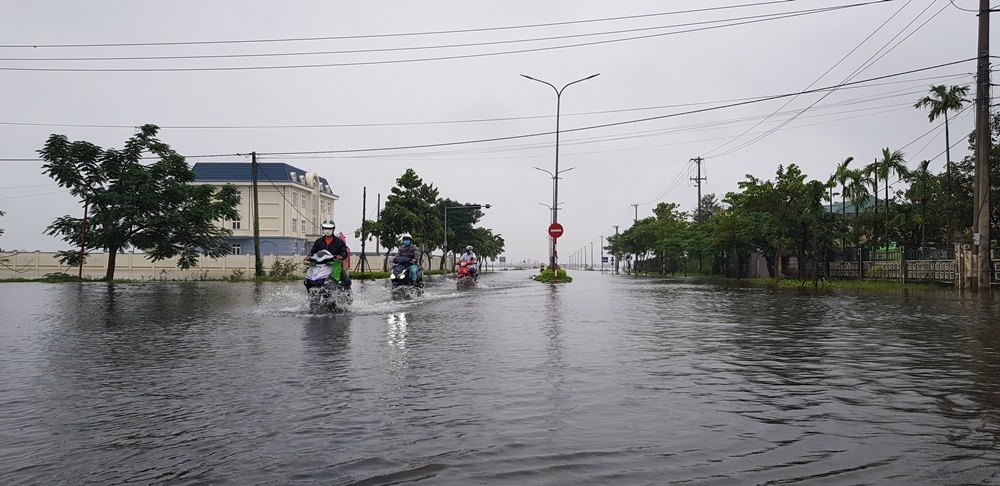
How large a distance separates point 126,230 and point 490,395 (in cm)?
3578

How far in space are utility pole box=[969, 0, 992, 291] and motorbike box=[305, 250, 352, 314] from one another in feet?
73.7

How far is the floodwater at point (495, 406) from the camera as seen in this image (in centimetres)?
411

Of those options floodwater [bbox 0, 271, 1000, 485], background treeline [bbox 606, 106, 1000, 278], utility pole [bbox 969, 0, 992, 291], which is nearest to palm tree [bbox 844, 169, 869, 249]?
background treeline [bbox 606, 106, 1000, 278]

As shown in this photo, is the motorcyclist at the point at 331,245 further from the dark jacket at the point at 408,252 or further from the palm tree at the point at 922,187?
the palm tree at the point at 922,187

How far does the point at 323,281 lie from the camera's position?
15758 mm

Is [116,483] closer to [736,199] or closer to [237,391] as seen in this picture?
[237,391]

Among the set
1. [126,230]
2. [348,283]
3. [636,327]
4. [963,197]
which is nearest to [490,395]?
[636,327]

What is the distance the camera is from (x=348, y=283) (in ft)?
54.8

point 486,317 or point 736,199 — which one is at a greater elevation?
point 736,199

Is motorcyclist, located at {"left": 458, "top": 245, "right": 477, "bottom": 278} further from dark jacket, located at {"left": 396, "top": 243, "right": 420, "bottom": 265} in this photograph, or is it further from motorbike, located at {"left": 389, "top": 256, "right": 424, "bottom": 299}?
dark jacket, located at {"left": 396, "top": 243, "right": 420, "bottom": 265}

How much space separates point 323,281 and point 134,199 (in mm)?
24262

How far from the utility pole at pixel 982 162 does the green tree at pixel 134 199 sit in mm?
33019

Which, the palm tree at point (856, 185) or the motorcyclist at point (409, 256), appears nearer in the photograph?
the motorcyclist at point (409, 256)

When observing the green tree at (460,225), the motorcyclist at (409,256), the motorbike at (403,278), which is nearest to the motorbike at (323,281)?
the motorbike at (403,278)
